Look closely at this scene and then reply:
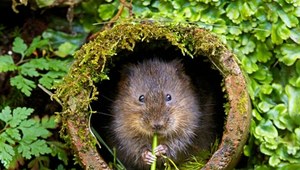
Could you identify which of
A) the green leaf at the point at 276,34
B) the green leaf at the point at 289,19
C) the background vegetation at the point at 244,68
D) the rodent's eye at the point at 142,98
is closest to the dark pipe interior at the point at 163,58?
the background vegetation at the point at 244,68

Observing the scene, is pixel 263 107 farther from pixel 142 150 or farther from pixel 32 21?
pixel 32 21

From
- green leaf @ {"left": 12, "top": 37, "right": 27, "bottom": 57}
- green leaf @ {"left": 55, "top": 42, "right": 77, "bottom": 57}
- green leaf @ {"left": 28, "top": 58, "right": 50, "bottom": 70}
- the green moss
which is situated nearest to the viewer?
the green moss

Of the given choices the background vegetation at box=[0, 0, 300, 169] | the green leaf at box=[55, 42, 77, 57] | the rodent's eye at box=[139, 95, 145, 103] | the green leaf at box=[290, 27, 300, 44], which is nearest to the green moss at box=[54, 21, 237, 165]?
the background vegetation at box=[0, 0, 300, 169]

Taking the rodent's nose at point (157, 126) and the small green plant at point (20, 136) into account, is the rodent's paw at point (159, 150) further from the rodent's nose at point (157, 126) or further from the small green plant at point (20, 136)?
the small green plant at point (20, 136)

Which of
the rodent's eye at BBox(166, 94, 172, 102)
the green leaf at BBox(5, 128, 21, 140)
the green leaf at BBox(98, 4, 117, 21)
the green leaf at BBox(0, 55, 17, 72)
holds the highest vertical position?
the green leaf at BBox(98, 4, 117, 21)

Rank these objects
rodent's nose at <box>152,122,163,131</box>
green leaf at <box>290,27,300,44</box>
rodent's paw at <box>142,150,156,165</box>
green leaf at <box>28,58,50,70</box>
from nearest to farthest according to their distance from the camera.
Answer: rodent's nose at <box>152,122,163,131</box> → rodent's paw at <box>142,150,156,165</box> → green leaf at <box>290,27,300,44</box> → green leaf at <box>28,58,50,70</box>

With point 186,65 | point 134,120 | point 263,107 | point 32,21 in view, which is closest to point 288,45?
point 263,107

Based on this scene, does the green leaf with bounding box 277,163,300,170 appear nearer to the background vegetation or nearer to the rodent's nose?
the background vegetation

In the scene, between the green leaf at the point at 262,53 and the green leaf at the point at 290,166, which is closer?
the green leaf at the point at 290,166

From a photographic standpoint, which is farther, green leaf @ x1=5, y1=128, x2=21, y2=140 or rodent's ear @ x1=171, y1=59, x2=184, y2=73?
rodent's ear @ x1=171, y1=59, x2=184, y2=73
